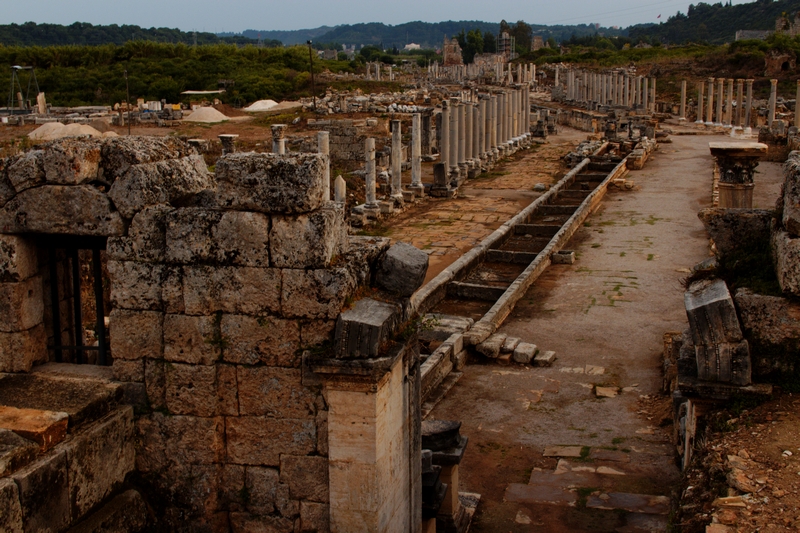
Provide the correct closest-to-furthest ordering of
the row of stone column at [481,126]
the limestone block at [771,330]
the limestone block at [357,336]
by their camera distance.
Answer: the limestone block at [357,336], the limestone block at [771,330], the row of stone column at [481,126]

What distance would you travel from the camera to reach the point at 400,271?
230 inches

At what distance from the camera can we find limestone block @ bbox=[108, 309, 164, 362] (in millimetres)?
5668

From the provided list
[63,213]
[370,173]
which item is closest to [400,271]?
[63,213]

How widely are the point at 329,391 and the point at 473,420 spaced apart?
5004mm

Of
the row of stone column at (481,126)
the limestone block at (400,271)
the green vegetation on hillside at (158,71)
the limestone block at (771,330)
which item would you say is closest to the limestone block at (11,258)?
the limestone block at (400,271)

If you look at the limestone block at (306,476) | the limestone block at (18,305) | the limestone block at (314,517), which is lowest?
the limestone block at (314,517)

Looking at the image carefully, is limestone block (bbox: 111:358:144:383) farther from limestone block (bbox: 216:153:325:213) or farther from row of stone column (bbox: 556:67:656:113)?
row of stone column (bbox: 556:67:656:113)

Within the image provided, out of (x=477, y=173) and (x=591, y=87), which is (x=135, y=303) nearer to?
(x=477, y=173)

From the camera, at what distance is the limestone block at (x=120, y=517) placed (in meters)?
5.18

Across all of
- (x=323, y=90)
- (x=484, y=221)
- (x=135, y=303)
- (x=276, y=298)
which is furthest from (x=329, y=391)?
(x=323, y=90)

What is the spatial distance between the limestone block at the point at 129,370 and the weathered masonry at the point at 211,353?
10 millimetres

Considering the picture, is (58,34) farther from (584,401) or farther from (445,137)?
(584,401)

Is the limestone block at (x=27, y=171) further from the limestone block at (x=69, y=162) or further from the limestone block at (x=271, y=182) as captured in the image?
the limestone block at (x=271, y=182)

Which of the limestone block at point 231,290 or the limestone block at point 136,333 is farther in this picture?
the limestone block at point 136,333
